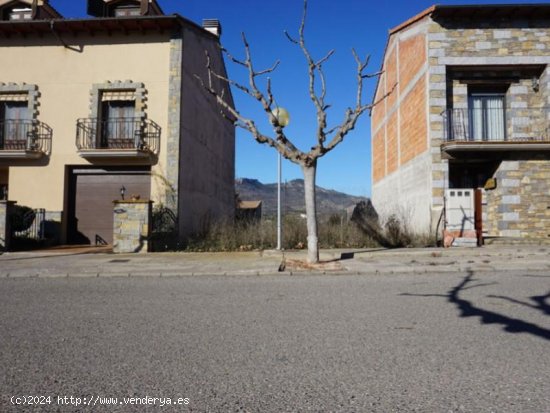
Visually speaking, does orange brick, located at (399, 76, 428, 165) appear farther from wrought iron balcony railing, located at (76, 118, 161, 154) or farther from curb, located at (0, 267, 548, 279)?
wrought iron balcony railing, located at (76, 118, 161, 154)

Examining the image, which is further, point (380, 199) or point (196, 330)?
point (380, 199)

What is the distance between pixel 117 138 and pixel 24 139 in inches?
140

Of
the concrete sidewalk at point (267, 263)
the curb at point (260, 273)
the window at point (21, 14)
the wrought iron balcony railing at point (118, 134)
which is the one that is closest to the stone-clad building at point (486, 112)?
the concrete sidewalk at point (267, 263)

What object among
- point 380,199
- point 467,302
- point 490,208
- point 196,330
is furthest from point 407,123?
point 196,330

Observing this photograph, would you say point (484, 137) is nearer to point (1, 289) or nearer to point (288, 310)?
point (288, 310)

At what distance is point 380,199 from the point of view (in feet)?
73.8

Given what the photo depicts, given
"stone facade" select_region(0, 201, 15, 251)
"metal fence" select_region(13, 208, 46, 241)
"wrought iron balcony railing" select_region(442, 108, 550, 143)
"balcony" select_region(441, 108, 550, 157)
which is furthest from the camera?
"wrought iron balcony railing" select_region(442, 108, 550, 143)

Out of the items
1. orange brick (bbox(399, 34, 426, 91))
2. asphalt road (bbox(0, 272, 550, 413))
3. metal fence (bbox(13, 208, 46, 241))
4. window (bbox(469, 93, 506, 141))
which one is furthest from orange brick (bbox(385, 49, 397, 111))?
metal fence (bbox(13, 208, 46, 241))

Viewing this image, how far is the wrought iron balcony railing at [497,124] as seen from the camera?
555 inches

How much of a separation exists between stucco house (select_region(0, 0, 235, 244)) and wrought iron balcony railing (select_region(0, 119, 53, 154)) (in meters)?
Result: 0.04

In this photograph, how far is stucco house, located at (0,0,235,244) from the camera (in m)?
14.1

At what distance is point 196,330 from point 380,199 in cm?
1992

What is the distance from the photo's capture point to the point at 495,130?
14.9m

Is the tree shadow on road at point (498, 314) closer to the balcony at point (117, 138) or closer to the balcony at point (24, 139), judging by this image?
the balcony at point (117, 138)
